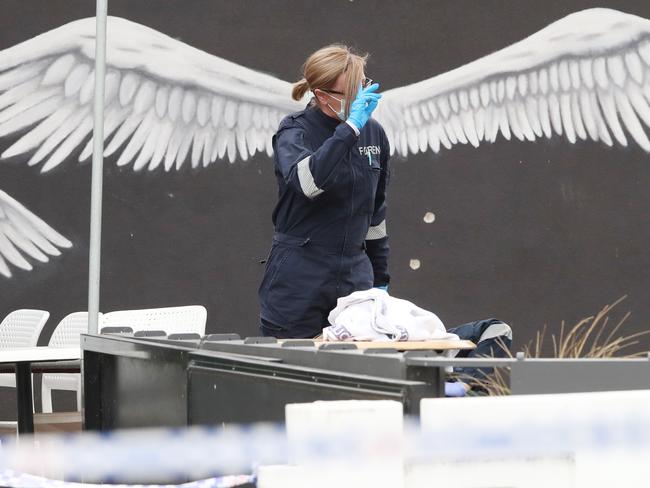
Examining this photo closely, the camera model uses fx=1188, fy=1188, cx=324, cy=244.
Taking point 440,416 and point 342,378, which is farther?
point 342,378

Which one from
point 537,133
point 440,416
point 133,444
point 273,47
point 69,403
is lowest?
point 69,403

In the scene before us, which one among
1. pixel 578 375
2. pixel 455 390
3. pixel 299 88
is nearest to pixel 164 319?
pixel 299 88

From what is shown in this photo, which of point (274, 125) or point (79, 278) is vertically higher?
point (274, 125)

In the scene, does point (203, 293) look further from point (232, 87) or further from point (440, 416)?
point (440, 416)

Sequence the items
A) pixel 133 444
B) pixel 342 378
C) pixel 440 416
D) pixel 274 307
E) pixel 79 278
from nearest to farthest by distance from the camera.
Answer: pixel 440 416, pixel 342 378, pixel 133 444, pixel 274 307, pixel 79 278

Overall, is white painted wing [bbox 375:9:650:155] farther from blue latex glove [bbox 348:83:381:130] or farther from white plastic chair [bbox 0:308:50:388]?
blue latex glove [bbox 348:83:381:130]

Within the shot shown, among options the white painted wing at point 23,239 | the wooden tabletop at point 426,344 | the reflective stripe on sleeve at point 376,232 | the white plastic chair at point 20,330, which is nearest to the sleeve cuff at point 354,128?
the reflective stripe on sleeve at point 376,232

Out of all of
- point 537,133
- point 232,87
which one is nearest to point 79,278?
point 232,87

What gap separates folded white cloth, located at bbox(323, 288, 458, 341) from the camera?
287 centimetres

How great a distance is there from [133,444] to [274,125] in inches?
148

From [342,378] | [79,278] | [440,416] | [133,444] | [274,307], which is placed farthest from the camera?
[79,278]

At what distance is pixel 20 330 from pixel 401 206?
1.93 m

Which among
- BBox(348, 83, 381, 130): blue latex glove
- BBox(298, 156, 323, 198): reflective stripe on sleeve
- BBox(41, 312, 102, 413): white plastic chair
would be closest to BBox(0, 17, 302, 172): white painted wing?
BBox(41, 312, 102, 413): white plastic chair

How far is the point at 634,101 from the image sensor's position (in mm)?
6012
